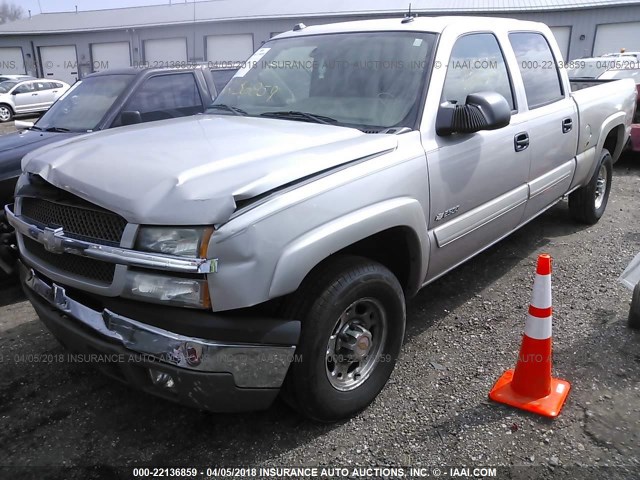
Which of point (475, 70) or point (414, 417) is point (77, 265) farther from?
point (475, 70)

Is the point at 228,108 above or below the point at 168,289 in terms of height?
above

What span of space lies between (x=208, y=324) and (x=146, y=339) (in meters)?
0.28

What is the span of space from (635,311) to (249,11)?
94.2 feet

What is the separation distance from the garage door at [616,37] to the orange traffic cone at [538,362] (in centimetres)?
2457

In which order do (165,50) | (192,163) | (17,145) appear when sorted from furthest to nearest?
(165,50)
(17,145)
(192,163)

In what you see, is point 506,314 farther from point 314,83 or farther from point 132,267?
point 132,267

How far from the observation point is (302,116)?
3250 mm

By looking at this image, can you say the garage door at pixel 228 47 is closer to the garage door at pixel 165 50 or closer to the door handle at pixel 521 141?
the garage door at pixel 165 50

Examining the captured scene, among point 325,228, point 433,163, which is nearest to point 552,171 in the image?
point 433,163

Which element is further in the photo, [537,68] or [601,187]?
[601,187]

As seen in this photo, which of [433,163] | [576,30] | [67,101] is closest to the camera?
[433,163]

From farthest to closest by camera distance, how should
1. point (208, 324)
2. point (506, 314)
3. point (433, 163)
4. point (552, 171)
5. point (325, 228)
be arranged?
point (552, 171), point (506, 314), point (433, 163), point (325, 228), point (208, 324)

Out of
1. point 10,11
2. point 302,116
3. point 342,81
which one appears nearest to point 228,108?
point 302,116

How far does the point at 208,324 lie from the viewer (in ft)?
6.97
